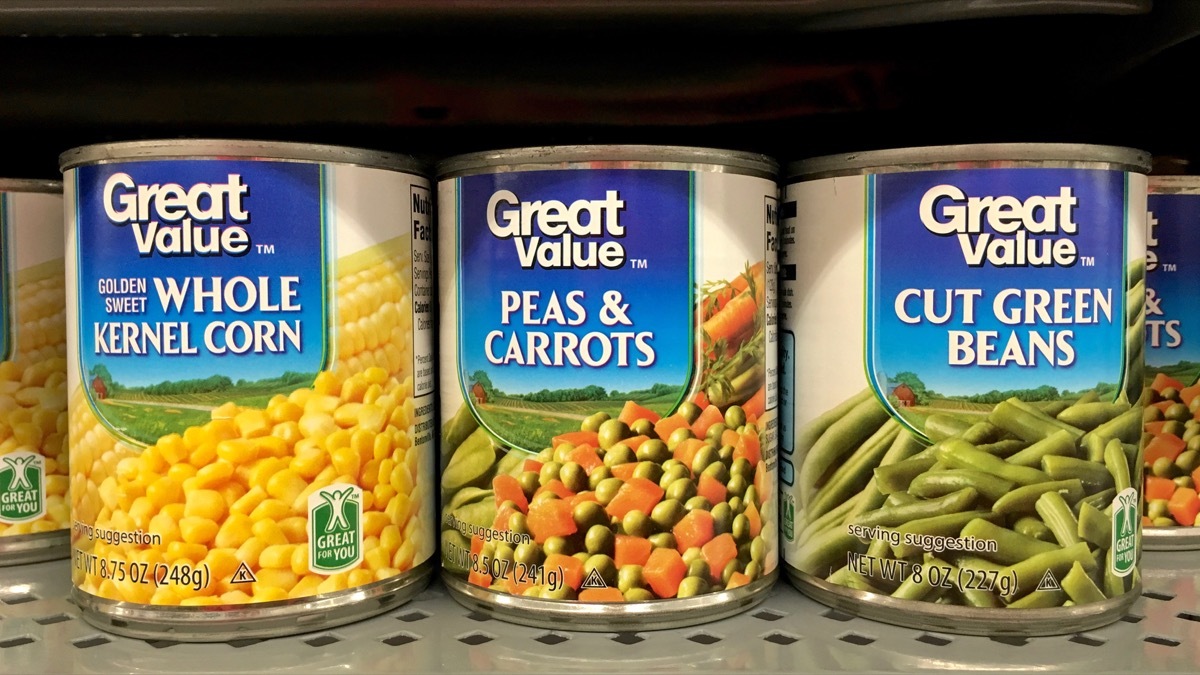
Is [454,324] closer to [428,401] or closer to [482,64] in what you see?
[428,401]

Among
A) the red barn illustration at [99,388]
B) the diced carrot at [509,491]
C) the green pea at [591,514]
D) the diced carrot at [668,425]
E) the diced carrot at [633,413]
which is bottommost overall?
the green pea at [591,514]

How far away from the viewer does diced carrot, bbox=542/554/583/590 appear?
0.99m

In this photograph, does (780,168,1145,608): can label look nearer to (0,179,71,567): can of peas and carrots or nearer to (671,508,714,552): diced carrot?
(671,508,714,552): diced carrot

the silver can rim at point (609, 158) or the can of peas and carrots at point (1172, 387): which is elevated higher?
the silver can rim at point (609, 158)

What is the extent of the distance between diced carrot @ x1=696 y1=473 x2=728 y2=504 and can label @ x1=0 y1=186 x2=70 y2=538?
0.76 metres

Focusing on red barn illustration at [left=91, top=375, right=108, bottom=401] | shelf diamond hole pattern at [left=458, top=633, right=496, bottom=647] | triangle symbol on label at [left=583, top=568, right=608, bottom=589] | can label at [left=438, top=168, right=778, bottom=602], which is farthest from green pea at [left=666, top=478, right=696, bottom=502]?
red barn illustration at [left=91, top=375, right=108, bottom=401]

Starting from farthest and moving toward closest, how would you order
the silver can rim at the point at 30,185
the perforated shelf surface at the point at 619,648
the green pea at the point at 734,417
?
1. the silver can rim at the point at 30,185
2. the green pea at the point at 734,417
3. the perforated shelf surface at the point at 619,648

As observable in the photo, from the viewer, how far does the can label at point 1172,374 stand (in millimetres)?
1195

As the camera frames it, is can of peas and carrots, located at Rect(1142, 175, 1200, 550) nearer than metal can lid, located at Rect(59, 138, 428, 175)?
No

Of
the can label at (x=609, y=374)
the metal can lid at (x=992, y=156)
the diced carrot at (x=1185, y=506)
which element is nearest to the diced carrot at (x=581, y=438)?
the can label at (x=609, y=374)

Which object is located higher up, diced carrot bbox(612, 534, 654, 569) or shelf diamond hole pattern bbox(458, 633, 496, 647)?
diced carrot bbox(612, 534, 654, 569)

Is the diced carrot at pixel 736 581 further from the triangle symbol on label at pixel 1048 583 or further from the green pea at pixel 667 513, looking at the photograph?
the triangle symbol on label at pixel 1048 583

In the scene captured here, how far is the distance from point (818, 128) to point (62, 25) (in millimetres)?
879

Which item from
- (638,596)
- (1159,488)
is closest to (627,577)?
(638,596)
